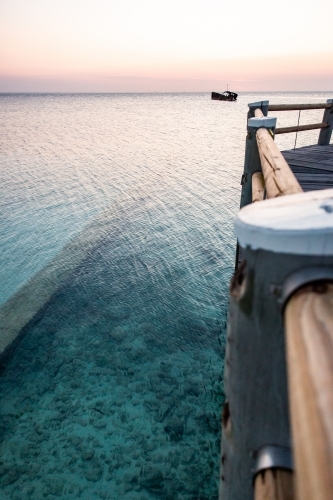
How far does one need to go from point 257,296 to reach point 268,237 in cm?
20

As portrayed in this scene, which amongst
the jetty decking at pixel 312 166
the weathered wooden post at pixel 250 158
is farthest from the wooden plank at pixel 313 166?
the weathered wooden post at pixel 250 158

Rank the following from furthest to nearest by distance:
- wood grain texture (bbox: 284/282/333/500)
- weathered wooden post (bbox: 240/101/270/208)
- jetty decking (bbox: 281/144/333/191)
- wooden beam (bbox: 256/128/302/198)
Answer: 1. jetty decking (bbox: 281/144/333/191)
2. weathered wooden post (bbox: 240/101/270/208)
3. wooden beam (bbox: 256/128/302/198)
4. wood grain texture (bbox: 284/282/333/500)

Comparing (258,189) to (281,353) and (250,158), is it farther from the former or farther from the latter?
(281,353)

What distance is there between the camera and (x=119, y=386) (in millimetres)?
5426

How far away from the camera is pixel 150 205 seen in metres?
13.6

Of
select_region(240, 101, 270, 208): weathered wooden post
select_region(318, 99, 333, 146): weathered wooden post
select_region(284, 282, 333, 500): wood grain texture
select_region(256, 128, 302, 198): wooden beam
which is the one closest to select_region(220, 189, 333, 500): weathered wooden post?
select_region(284, 282, 333, 500): wood grain texture

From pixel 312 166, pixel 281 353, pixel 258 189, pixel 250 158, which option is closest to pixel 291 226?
pixel 281 353

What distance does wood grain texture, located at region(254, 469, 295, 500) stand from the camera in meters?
0.81

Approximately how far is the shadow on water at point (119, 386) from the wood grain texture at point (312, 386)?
446 cm

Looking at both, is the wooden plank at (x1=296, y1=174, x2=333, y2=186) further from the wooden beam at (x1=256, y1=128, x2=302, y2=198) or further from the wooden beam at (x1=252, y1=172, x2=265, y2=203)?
the wooden beam at (x1=256, y1=128, x2=302, y2=198)

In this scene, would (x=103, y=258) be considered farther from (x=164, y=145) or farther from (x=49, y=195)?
(x=164, y=145)

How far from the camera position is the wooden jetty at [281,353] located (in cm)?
48

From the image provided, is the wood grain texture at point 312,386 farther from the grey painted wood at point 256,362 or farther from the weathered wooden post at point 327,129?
the weathered wooden post at point 327,129

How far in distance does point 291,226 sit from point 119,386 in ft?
17.9
